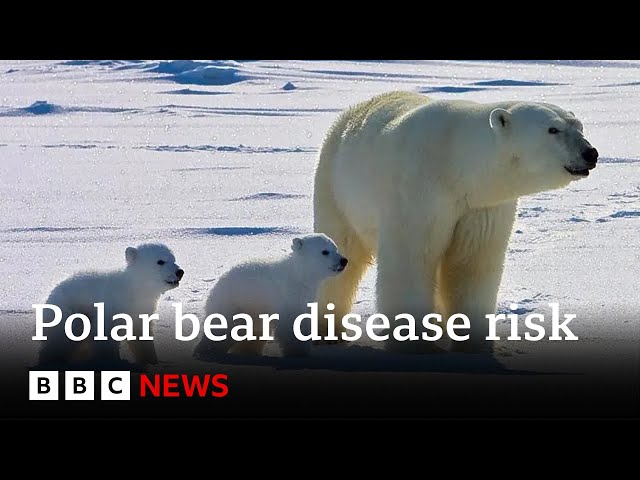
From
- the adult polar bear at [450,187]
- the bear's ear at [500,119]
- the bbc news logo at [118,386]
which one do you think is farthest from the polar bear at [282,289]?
the bear's ear at [500,119]

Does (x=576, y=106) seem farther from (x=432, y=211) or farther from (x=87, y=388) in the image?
(x=87, y=388)

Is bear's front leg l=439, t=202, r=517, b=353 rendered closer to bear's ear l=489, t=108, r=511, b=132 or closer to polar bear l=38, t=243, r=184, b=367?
bear's ear l=489, t=108, r=511, b=132

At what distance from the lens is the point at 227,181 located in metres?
10.2

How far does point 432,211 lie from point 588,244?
9.62ft

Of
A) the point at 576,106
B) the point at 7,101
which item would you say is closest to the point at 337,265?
the point at 576,106

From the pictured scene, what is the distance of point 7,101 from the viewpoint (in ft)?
51.8

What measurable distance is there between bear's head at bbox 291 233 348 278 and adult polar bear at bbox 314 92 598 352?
1.05 ft

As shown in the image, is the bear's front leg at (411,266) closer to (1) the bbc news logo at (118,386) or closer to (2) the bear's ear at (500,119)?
(2) the bear's ear at (500,119)

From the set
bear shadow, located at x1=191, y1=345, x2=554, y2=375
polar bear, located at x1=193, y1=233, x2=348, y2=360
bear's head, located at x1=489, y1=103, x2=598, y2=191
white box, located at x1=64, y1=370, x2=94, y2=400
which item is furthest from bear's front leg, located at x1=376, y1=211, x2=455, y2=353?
white box, located at x1=64, y1=370, x2=94, y2=400

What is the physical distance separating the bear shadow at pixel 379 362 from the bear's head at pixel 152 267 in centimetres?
39

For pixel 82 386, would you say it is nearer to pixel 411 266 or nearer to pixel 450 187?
pixel 411 266

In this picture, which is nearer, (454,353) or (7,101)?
(454,353)

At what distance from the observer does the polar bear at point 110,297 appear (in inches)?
185

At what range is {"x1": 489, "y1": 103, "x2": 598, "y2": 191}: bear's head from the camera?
4.70 meters
